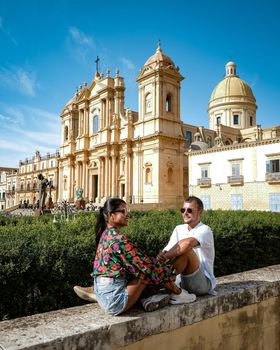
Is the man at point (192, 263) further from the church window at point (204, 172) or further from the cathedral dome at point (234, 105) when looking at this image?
the cathedral dome at point (234, 105)

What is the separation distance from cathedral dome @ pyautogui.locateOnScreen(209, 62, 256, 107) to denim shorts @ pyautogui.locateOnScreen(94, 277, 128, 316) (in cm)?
5596

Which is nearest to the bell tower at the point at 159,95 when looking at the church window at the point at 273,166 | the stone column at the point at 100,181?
the stone column at the point at 100,181

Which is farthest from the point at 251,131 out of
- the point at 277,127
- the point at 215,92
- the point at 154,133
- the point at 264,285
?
the point at 264,285

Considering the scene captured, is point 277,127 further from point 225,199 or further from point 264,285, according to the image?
point 264,285

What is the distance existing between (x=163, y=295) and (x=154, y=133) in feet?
102

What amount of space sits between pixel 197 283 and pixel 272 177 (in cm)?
2431

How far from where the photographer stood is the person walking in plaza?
9.45 feet

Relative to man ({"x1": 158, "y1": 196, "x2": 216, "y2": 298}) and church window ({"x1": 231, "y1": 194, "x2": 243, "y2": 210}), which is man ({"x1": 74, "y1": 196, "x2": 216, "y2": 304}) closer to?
man ({"x1": 158, "y1": 196, "x2": 216, "y2": 298})

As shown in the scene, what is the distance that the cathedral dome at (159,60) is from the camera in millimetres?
34969

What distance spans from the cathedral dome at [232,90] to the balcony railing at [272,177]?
106ft

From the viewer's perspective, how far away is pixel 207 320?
3.21 meters

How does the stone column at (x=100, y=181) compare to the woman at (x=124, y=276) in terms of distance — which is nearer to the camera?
the woman at (x=124, y=276)

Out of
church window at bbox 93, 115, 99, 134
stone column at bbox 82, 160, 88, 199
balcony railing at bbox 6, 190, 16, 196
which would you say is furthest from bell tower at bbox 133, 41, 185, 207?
balcony railing at bbox 6, 190, 16, 196

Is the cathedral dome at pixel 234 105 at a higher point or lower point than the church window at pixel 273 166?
higher
